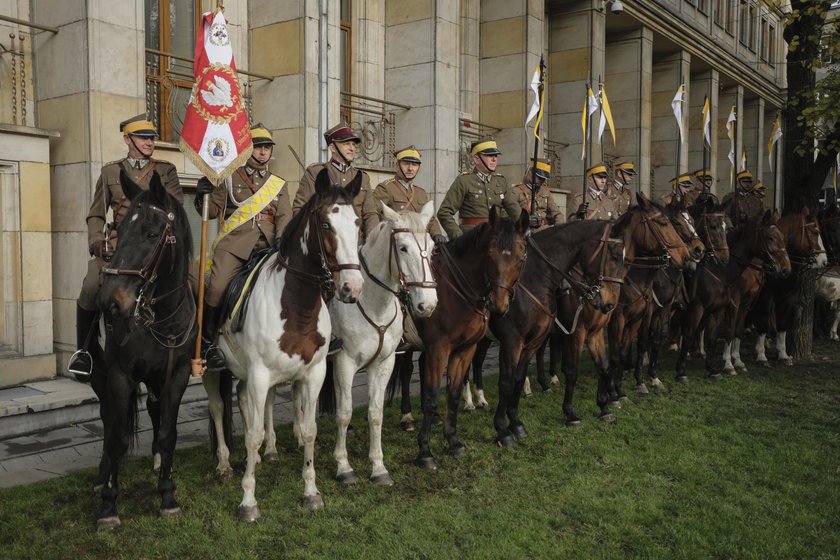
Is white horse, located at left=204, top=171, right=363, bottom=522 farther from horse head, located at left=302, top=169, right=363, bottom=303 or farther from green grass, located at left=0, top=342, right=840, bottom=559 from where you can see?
green grass, located at left=0, top=342, right=840, bottom=559

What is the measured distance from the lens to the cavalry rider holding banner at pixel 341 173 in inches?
254

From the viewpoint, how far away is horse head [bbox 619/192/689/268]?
877cm

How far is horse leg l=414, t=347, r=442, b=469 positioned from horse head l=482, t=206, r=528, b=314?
70 cm

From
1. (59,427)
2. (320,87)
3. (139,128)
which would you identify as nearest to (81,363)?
(139,128)

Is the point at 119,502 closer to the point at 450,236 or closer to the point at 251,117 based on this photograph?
the point at 450,236

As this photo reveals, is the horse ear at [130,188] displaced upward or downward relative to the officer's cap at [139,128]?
downward

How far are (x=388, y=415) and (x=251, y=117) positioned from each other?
5.96 meters

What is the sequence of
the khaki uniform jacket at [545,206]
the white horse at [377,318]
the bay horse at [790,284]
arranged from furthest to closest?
the bay horse at [790,284] < the khaki uniform jacket at [545,206] < the white horse at [377,318]

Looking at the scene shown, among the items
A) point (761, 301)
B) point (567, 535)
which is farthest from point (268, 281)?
point (761, 301)

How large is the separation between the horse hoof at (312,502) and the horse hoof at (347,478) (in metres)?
0.50

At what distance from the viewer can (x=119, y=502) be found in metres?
5.42

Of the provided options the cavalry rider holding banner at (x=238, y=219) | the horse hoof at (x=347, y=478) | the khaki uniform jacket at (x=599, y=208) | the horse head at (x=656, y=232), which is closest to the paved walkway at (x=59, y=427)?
the cavalry rider holding banner at (x=238, y=219)

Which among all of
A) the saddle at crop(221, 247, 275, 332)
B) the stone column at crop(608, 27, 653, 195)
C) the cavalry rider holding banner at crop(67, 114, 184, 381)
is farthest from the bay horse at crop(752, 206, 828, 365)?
the cavalry rider holding banner at crop(67, 114, 184, 381)

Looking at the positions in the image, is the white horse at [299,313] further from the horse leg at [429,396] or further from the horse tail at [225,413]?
the horse leg at [429,396]
